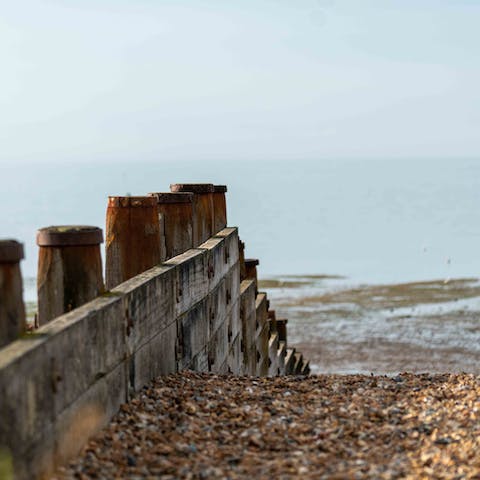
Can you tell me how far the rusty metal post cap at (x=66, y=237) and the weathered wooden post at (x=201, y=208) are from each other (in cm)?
404

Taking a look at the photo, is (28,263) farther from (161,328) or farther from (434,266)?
(161,328)

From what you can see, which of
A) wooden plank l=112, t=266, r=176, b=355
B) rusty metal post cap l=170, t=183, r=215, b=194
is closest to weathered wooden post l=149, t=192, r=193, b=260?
rusty metal post cap l=170, t=183, r=215, b=194

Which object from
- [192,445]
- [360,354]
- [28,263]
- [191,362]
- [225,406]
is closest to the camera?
[192,445]

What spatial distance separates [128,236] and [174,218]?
1656mm

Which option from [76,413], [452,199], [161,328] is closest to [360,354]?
[161,328]

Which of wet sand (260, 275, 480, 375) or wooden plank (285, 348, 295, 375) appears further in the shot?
wet sand (260, 275, 480, 375)

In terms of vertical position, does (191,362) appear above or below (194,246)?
below

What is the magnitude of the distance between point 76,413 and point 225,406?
1.75 m

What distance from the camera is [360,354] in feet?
109

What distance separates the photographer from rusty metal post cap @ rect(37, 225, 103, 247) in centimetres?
682

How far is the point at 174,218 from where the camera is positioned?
10.2 meters

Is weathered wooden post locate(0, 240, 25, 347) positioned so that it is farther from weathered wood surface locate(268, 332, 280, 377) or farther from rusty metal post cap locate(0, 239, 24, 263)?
weathered wood surface locate(268, 332, 280, 377)

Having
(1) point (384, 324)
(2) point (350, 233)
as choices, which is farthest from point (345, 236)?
(1) point (384, 324)

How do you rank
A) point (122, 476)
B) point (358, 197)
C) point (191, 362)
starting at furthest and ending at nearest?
point (358, 197) < point (191, 362) < point (122, 476)
